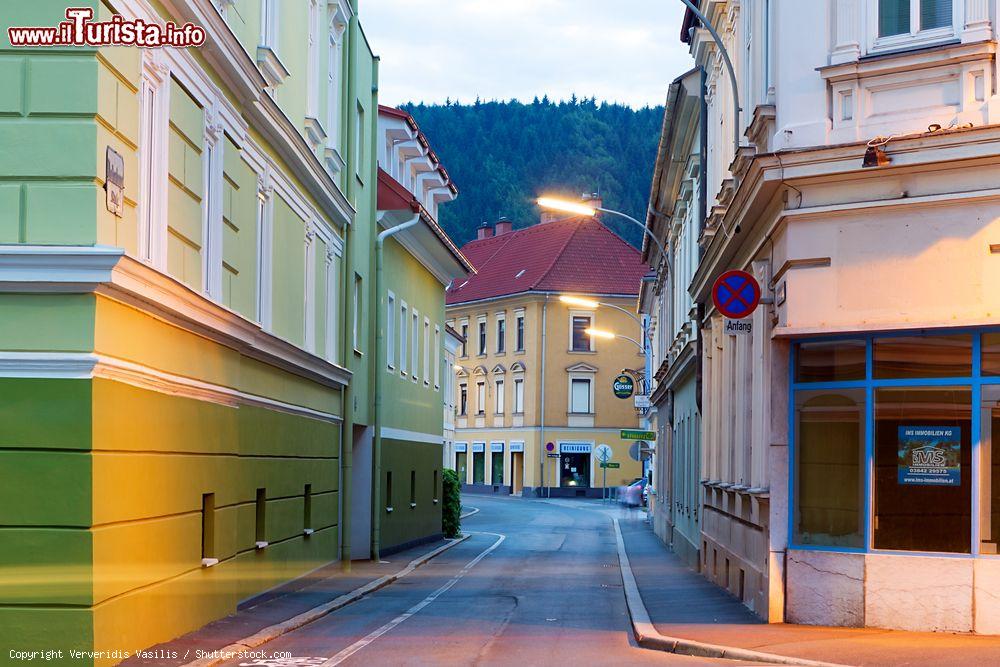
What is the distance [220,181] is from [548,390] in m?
65.8

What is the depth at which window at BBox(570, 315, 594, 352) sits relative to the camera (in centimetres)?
8200

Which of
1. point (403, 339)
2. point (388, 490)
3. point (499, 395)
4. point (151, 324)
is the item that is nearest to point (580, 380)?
point (499, 395)

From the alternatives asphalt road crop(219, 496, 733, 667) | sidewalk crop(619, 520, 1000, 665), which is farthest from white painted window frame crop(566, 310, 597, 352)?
sidewalk crop(619, 520, 1000, 665)

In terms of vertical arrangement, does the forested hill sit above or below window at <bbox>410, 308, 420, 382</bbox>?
above

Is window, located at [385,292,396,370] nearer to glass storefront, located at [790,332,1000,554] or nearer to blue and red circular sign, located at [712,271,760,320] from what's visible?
blue and red circular sign, located at [712,271,760,320]

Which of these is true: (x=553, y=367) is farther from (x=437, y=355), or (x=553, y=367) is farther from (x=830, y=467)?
(x=830, y=467)

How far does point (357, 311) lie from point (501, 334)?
5737cm

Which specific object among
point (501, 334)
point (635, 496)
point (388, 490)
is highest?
point (501, 334)

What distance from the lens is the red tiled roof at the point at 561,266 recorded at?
82688mm

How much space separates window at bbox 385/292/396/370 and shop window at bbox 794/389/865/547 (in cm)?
1639

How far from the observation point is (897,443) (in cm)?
1462

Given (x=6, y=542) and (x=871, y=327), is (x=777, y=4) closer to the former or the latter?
(x=871, y=327)

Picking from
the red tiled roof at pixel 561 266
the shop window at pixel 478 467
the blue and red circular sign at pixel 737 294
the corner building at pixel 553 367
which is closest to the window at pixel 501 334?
the corner building at pixel 553 367

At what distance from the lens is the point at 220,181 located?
1574 cm
